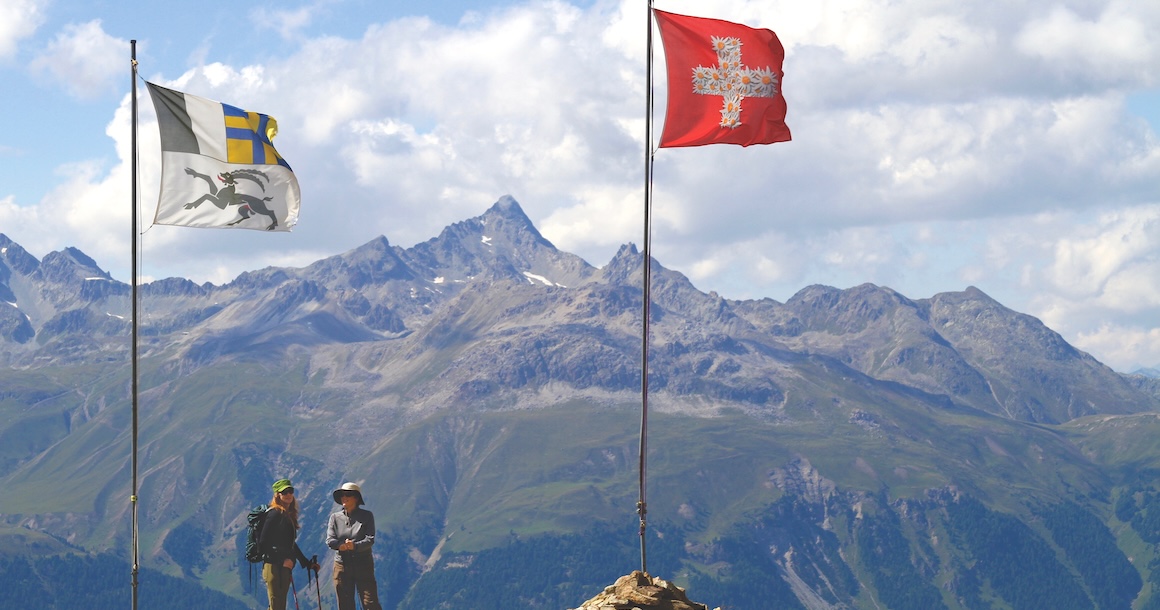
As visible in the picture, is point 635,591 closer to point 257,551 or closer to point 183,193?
point 257,551

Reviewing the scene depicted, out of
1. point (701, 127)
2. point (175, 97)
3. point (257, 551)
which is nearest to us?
point (257, 551)

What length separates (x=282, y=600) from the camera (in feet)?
123

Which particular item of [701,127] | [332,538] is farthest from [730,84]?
[332,538]

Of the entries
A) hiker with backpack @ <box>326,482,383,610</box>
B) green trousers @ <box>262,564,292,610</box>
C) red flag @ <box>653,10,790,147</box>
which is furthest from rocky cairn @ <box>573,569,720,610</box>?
red flag @ <box>653,10,790,147</box>

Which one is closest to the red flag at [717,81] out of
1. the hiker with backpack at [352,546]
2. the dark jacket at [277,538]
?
the hiker with backpack at [352,546]

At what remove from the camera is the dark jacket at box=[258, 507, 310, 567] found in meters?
37.3

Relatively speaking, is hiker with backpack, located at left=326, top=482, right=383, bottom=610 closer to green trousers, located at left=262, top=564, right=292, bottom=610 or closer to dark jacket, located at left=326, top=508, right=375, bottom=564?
dark jacket, located at left=326, top=508, right=375, bottom=564

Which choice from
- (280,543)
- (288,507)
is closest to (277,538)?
(280,543)

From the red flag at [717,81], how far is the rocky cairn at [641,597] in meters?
15.5

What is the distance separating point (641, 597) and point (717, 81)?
18.7m

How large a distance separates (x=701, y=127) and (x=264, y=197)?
1446 centimetres

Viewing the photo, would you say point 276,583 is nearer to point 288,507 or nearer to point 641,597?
point 288,507

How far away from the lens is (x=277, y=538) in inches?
1469

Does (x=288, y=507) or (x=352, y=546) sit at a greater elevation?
(x=288, y=507)
